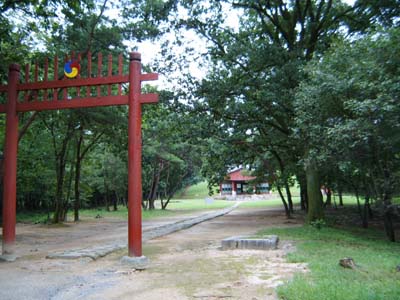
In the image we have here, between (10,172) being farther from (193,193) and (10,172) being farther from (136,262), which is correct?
(193,193)

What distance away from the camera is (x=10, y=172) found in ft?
25.2

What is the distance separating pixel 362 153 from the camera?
8969 mm

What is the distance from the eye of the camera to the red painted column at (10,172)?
25.0 feet

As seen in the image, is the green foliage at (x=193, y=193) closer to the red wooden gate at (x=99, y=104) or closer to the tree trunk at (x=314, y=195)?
the tree trunk at (x=314, y=195)

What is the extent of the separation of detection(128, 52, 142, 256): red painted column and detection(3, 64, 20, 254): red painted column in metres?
2.77

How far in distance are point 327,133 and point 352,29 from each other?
280 inches

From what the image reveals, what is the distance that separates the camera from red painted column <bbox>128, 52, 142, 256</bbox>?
6.79 m

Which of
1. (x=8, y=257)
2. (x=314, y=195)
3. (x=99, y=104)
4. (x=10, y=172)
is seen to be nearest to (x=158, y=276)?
(x=99, y=104)

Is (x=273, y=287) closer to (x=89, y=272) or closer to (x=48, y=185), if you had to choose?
(x=89, y=272)

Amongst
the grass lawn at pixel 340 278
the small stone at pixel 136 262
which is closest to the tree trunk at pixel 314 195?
the grass lawn at pixel 340 278

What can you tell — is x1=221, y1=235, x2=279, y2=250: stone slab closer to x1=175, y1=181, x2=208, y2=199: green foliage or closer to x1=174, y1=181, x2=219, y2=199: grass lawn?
x1=174, y1=181, x2=219, y2=199: grass lawn

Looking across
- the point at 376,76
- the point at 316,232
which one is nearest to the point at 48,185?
the point at 316,232

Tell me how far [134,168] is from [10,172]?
2.92 metres

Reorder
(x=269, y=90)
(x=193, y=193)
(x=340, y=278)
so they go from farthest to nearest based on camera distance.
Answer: (x=193, y=193) < (x=269, y=90) < (x=340, y=278)
